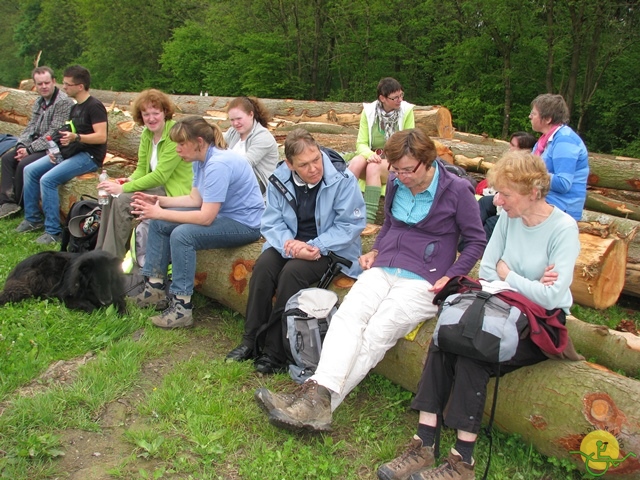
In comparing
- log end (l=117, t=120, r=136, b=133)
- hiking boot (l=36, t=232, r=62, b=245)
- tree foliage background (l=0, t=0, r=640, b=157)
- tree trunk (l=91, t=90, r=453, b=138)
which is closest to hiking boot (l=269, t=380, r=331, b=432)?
hiking boot (l=36, t=232, r=62, b=245)

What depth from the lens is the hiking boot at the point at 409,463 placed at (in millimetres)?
2572

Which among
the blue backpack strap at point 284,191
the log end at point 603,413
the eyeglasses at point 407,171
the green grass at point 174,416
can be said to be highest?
the eyeglasses at point 407,171

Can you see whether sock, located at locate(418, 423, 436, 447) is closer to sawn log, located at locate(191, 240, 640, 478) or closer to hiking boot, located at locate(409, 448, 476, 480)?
hiking boot, located at locate(409, 448, 476, 480)

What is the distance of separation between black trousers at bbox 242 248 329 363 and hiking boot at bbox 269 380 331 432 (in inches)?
25.2

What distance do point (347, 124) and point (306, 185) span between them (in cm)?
615

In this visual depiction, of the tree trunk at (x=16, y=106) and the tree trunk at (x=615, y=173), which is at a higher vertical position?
the tree trunk at (x=16, y=106)

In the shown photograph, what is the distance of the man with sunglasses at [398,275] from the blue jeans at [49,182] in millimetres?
4042

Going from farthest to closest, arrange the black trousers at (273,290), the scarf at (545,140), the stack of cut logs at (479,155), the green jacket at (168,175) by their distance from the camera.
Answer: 1. the green jacket at (168,175)
2. the stack of cut logs at (479,155)
3. the scarf at (545,140)
4. the black trousers at (273,290)

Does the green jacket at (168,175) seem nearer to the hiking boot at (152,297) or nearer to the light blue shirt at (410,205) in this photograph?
the hiking boot at (152,297)

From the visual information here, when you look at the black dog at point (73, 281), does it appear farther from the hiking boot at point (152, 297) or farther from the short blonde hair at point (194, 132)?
the short blonde hair at point (194, 132)

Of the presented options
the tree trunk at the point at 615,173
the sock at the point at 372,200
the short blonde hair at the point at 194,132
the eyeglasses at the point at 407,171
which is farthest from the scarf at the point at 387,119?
the tree trunk at the point at 615,173

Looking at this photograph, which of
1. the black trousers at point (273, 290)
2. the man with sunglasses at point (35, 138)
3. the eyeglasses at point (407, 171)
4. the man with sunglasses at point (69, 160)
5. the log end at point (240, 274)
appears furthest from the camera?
the man with sunglasses at point (35, 138)

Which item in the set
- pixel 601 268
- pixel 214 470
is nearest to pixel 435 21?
pixel 601 268

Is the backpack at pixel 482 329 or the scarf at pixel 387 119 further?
the scarf at pixel 387 119
